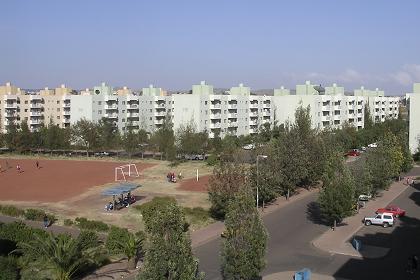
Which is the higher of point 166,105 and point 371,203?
point 166,105

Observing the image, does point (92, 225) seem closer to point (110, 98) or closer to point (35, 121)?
point (110, 98)

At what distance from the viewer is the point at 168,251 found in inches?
477

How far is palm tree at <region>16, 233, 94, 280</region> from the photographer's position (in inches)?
817

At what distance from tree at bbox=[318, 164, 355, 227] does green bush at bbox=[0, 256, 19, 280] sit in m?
19.0

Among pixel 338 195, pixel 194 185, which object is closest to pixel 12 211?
pixel 194 185

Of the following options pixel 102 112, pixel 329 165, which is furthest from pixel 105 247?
pixel 102 112

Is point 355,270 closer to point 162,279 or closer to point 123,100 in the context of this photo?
point 162,279

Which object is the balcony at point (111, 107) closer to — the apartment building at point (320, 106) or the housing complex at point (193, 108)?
the housing complex at point (193, 108)

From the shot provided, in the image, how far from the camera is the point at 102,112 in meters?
99.6

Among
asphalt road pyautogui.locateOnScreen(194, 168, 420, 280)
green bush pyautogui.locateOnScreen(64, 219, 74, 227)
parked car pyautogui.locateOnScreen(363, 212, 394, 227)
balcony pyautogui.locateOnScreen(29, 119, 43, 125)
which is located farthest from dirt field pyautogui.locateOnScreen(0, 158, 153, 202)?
balcony pyautogui.locateOnScreen(29, 119, 43, 125)

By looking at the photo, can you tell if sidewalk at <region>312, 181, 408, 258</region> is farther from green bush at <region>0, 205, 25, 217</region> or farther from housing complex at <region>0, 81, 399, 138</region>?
housing complex at <region>0, 81, 399, 138</region>

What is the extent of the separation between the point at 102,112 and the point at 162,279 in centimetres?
9008

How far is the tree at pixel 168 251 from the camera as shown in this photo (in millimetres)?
12078

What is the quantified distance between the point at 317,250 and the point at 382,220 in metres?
8.04
